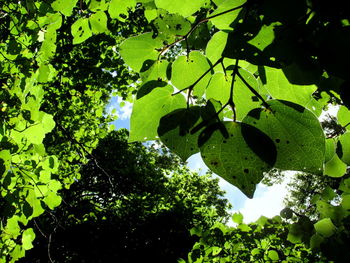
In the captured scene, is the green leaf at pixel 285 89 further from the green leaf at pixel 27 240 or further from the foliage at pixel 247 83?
the green leaf at pixel 27 240

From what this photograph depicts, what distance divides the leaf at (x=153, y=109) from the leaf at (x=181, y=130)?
0.03 m

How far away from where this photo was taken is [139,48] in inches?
20.5

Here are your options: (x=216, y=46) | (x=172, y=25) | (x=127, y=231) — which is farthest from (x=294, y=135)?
(x=127, y=231)

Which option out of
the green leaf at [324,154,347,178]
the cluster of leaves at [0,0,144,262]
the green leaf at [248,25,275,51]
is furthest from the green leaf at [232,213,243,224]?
the green leaf at [248,25,275,51]

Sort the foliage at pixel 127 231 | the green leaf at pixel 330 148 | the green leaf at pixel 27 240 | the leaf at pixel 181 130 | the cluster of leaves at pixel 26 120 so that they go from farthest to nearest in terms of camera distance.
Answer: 1. the foliage at pixel 127 231
2. the green leaf at pixel 27 240
3. the cluster of leaves at pixel 26 120
4. the green leaf at pixel 330 148
5. the leaf at pixel 181 130

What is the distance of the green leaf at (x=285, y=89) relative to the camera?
1.36 feet

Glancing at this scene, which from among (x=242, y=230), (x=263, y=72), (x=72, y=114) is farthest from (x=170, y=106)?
(x=72, y=114)

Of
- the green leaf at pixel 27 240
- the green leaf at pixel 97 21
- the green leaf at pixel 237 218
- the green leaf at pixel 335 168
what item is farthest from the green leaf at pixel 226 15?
the green leaf at pixel 237 218

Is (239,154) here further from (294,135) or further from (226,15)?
(226,15)

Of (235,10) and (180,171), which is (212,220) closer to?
(180,171)

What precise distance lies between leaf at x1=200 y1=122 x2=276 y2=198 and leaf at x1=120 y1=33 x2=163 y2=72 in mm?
230

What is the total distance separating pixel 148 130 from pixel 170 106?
0.19 feet

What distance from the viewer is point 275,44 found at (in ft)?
1.09

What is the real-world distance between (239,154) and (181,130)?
0.10 meters
